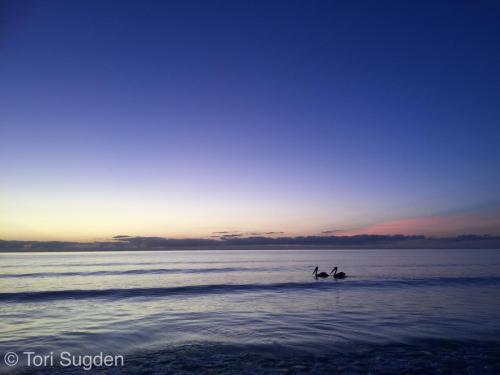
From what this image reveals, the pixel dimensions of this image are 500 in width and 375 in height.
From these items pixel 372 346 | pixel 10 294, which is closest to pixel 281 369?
pixel 372 346

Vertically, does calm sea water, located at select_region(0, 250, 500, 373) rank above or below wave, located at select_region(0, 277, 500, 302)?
above

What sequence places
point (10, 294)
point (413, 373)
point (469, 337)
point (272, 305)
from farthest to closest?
point (10, 294) → point (272, 305) → point (469, 337) → point (413, 373)

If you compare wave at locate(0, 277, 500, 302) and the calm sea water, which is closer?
the calm sea water

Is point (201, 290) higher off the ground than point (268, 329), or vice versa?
point (268, 329)

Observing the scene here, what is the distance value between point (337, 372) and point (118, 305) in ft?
63.5

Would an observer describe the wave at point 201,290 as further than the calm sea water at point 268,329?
Yes

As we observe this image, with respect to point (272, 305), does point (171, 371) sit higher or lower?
higher

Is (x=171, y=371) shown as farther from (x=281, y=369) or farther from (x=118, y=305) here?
(x=118, y=305)

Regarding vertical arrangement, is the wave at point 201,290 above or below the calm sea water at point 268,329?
below

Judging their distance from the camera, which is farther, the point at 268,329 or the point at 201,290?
the point at 201,290

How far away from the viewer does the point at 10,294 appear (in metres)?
29.3

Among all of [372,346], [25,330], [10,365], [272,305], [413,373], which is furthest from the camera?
[272,305]

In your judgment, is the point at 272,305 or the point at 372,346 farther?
the point at 272,305

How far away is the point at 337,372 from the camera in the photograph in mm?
10469
